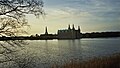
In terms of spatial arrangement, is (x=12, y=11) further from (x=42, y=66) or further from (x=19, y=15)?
(x=42, y=66)

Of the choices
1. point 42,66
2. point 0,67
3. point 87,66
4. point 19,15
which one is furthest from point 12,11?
point 42,66

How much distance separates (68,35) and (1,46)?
6701 inches

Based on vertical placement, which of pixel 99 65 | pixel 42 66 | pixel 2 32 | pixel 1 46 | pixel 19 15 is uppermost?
pixel 19 15

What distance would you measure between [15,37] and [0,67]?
13.1 metres

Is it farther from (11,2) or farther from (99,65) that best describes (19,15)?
(99,65)

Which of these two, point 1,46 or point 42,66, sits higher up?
point 1,46

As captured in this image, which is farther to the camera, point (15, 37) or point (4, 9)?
point (15, 37)

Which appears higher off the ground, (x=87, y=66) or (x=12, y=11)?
(x=12, y=11)

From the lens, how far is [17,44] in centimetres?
637

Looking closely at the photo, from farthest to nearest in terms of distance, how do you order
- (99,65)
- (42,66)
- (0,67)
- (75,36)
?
(75,36)
(42,66)
(0,67)
(99,65)

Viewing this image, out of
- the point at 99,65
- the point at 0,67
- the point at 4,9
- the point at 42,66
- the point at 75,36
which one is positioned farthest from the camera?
the point at 75,36

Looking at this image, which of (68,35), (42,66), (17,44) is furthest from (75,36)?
(17,44)

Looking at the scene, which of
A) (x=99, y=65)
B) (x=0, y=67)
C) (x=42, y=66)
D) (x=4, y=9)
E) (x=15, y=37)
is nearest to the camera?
(x=4, y=9)

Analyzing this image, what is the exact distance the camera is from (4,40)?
5.99 metres
